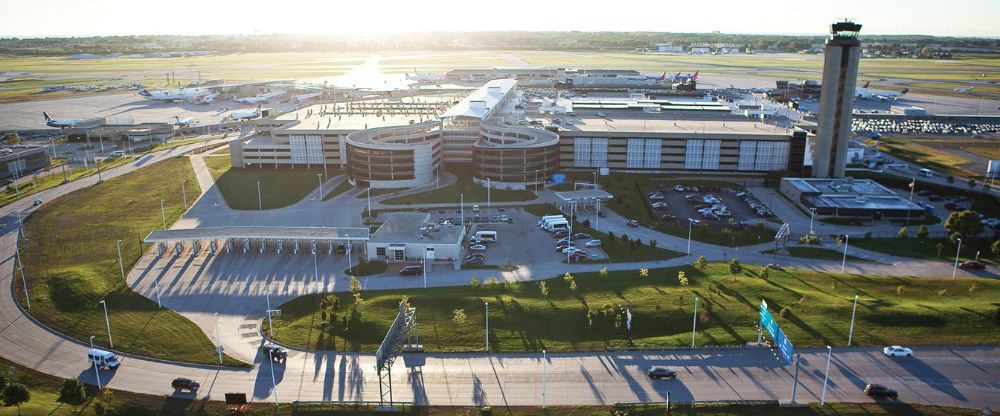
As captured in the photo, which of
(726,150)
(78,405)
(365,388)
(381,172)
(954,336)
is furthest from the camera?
(726,150)

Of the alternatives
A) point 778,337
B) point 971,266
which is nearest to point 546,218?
point 778,337

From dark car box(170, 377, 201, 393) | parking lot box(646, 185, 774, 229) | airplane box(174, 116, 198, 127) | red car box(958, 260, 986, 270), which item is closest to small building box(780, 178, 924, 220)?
parking lot box(646, 185, 774, 229)

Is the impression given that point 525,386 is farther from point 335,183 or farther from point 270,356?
point 335,183

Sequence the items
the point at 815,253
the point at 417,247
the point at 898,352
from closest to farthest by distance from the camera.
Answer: the point at 898,352, the point at 417,247, the point at 815,253

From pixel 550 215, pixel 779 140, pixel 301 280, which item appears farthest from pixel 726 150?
pixel 301 280

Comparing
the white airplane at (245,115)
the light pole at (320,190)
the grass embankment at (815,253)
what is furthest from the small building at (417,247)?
the white airplane at (245,115)

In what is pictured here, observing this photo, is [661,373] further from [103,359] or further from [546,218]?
[546,218]
